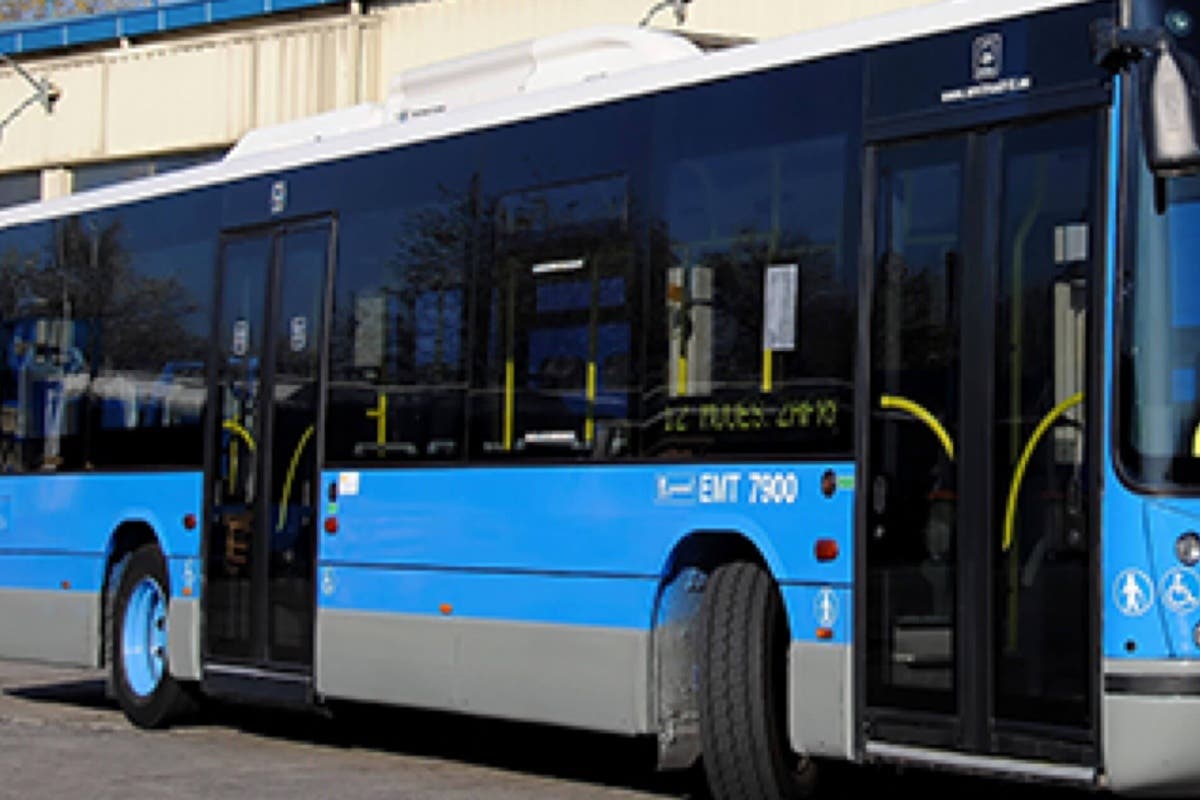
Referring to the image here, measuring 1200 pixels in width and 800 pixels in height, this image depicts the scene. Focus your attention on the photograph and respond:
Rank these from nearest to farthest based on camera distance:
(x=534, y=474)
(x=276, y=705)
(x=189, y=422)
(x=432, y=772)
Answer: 1. (x=534, y=474)
2. (x=432, y=772)
3. (x=276, y=705)
4. (x=189, y=422)

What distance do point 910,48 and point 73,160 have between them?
27266 mm

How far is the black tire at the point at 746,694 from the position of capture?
977 centimetres

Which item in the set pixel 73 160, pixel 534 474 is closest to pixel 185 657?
pixel 534 474

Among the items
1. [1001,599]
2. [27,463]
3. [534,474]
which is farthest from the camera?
[27,463]

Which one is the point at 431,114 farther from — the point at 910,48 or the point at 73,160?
the point at 73,160

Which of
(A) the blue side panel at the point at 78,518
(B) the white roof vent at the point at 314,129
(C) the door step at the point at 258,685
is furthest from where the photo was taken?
(A) the blue side panel at the point at 78,518

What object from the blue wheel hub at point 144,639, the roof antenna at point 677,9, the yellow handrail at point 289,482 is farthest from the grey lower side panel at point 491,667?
the roof antenna at point 677,9

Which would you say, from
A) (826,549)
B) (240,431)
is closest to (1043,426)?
(826,549)

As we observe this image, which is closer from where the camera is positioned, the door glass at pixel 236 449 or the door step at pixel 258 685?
the door step at pixel 258 685

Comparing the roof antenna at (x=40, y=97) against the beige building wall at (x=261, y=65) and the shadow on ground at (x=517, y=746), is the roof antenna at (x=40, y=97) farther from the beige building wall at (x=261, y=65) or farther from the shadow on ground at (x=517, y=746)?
the shadow on ground at (x=517, y=746)

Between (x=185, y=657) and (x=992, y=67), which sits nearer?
(x=992, y=67)

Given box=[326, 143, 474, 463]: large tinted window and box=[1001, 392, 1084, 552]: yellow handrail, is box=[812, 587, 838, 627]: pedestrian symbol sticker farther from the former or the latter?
box=[326, 143, 474, 463]: large tinted window

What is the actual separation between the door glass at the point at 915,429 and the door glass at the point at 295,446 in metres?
4.39

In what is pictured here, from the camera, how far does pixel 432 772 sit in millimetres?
11773
